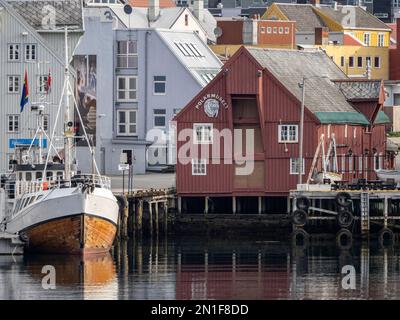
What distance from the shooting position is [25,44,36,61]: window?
347ft

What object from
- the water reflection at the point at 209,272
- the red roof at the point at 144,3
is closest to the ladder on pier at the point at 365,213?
the water reflection at the point at 209,272

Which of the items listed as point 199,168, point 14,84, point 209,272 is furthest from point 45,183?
point 14,84

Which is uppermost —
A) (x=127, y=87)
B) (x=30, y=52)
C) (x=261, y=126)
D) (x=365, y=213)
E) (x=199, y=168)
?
(x=30, y=52)

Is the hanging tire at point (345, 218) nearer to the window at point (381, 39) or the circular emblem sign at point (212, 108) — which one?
the circular emblem sign at point (212, 108)

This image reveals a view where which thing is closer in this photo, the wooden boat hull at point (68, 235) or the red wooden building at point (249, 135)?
the wooden boat hull at point (68, 235)

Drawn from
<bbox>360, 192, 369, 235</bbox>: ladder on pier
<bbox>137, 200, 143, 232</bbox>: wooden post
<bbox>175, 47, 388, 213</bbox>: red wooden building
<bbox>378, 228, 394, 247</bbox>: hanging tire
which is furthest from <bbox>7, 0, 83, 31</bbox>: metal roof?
<bbox>378, 228, 394, 247</bbox>: hanging tire

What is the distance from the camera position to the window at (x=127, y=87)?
116 meters

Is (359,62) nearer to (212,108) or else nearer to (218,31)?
(218,31)

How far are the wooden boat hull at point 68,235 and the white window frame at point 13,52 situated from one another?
69.6 feet

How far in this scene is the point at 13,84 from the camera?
349 feet

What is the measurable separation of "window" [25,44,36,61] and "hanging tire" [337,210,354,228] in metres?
21.4

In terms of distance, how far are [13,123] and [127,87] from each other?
37.4 ft

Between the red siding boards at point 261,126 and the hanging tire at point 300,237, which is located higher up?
the red siding boards at point 261,126
